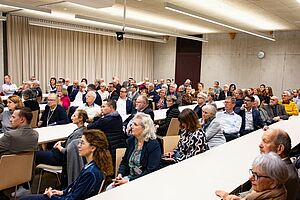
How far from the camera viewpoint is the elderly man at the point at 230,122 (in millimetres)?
5242

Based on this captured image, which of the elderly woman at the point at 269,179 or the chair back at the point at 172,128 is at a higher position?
the elderly woman at the point at 269,179

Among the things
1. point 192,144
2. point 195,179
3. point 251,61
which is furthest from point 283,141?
point 251,61

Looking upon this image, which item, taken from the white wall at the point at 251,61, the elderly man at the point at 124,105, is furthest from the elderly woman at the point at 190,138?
the white wall at the point at 251,61

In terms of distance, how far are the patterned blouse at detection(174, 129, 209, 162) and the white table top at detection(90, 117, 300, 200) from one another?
0.09 meters

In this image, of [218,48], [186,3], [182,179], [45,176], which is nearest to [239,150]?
[182,179]

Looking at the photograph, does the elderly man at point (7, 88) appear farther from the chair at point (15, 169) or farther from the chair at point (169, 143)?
the chair at point (169, 143)

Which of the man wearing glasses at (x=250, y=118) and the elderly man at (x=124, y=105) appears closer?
the man wearing glasses at (x=250, y=118)

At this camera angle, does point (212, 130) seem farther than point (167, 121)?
No

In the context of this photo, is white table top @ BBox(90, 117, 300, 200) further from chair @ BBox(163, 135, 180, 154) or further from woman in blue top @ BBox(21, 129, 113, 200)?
chair @ BBox(163, 135, 180, 154)

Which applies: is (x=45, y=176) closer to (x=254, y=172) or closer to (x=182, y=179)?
(x=182, y=179)

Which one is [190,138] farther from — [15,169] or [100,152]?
[15,169]

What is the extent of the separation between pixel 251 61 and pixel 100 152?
11.5m

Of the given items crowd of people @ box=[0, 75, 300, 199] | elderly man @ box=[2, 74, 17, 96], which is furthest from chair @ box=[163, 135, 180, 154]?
elderly man @ box=[2, 74, 17, 96]

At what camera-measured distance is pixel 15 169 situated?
3178 mm
